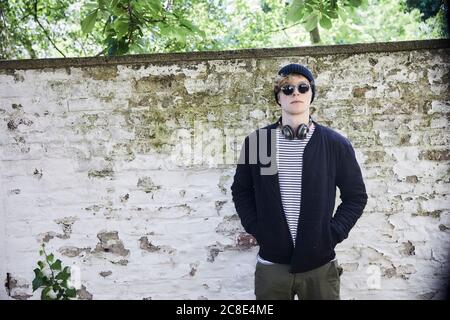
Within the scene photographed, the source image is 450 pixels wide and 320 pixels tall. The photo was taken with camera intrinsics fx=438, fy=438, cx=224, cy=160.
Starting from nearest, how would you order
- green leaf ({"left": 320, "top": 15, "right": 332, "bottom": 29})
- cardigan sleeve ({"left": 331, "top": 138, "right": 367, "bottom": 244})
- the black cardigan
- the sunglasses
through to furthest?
the black cardigan
cardigan sleeve ({"left": 331, "top": 138, "right": 367, "bottom": 244})
the sunglasses
green leaf ({"left": 320, "top": 15, "right": 332, "bottom": 29})

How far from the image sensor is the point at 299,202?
282cm

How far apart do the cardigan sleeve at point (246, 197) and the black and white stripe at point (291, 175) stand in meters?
0.25

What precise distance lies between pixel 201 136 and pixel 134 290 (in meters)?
1.40

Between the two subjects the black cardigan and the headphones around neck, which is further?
the headphones around neck

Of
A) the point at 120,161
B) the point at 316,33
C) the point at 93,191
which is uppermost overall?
the point at 316,33

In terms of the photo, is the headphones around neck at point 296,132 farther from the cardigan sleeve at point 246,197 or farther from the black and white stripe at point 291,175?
the cardigan sleeve at point 246,197

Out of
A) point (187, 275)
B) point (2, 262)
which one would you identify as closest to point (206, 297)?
point (187, 275)

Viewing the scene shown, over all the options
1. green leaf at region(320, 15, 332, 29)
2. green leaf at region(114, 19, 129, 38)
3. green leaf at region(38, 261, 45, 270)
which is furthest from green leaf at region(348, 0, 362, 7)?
green leaf at region(38, 261, 45, 270)

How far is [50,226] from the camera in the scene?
12.0 feet

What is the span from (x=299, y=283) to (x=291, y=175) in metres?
0.70

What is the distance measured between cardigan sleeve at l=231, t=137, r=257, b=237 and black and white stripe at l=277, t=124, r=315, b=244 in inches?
9.9

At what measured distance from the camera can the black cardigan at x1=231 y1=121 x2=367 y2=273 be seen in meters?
2.79

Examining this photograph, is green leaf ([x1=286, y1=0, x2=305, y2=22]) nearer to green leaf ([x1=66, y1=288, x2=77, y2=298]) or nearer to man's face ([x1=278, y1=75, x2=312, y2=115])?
man's face ([x1=278, y1=75, x2=312, y2=115])
